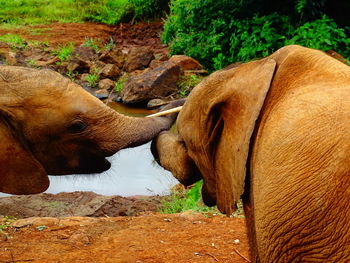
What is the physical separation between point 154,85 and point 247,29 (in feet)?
7.37

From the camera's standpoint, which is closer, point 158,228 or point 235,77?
point 235,77

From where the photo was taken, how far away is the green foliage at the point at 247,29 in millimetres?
8945

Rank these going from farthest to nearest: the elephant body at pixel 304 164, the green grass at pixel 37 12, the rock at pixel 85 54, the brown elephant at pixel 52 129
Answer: the green grass at pixel 37 12 < the rock at pixel 85 54 < the brown elephant at pixel 52 129 < the elephant body at pixel 304 164

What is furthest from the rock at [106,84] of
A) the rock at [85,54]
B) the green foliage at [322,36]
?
the green foliage at [322,36]

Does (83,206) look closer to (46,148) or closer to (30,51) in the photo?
(46,148)

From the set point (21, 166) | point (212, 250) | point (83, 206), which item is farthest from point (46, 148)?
point (83, 206)

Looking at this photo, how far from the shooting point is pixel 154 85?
35.7 ft

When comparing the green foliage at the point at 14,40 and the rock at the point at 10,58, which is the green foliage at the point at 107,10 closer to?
the green foliage at the point at 14,40

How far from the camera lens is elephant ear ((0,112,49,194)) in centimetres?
351

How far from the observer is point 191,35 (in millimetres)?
11516

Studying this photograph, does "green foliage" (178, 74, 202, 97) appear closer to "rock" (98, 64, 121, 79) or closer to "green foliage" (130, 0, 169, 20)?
"rock" (98, 64, 121, 79)

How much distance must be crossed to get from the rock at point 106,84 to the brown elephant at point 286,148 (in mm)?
9919

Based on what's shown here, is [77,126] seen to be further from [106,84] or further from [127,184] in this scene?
[106,84]

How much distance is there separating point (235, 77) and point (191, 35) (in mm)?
9107
